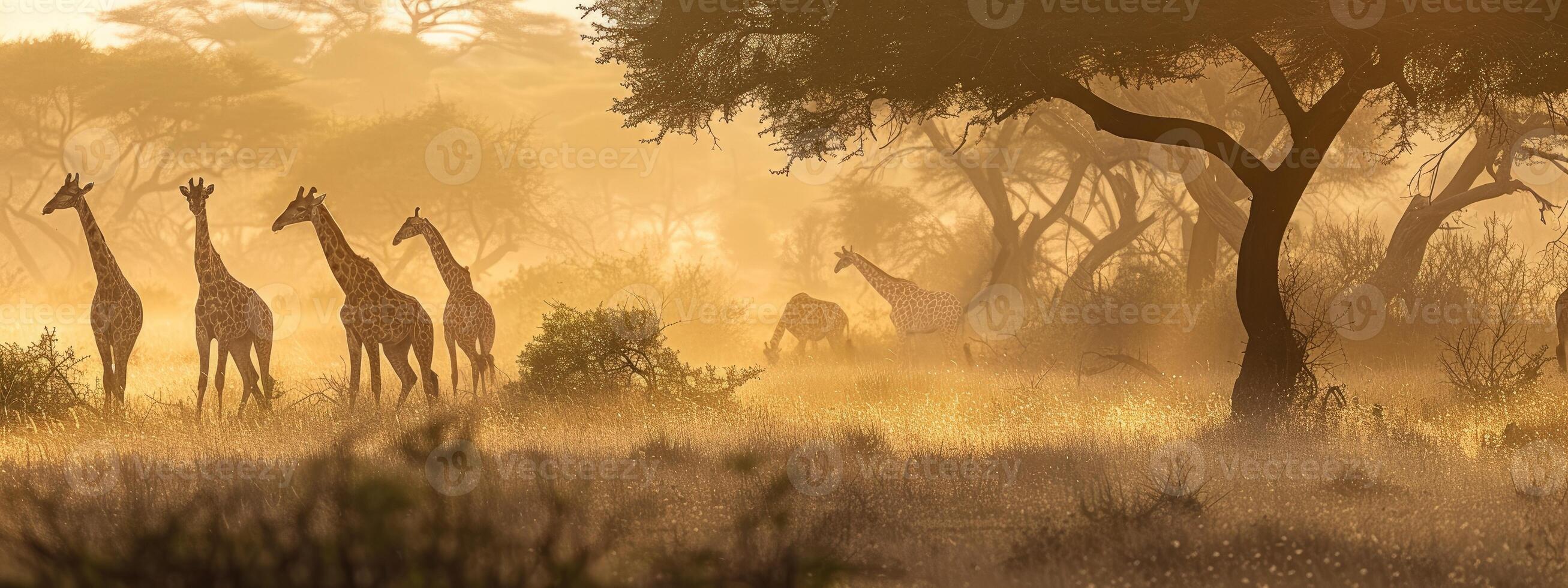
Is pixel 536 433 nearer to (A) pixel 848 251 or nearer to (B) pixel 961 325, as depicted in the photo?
(A) pixel 848 251

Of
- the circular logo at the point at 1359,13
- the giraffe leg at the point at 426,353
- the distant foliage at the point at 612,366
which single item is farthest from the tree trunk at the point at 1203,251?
the giraffe leg at the point at 426,353

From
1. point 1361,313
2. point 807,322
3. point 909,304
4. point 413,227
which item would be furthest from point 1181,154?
point 413,227

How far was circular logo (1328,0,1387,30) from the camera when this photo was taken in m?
9.41

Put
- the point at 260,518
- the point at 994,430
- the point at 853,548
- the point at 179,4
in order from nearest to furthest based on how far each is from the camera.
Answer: the point at 260,518
the point at 853,548
the point at 994,430
the point at 179,4

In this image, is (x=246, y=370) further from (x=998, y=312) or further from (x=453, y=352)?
(x=998, y=312)

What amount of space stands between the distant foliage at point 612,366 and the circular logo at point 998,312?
26.7 feet

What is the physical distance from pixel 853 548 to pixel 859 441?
2.97m

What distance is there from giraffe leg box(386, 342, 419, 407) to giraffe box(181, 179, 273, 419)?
1.06m

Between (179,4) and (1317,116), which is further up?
(179,4)

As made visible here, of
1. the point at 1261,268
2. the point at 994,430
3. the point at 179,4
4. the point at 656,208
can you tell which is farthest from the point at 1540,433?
the point at 179,4

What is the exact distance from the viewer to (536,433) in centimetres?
1030

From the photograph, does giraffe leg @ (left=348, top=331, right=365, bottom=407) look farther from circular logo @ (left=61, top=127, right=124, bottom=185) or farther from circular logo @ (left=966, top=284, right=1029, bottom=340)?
circular logo @ (left=61, top=127, right=124, bottom=185)

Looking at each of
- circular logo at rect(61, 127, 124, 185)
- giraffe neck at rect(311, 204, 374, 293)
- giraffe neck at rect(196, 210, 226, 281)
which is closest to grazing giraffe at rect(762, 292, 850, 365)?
giraffe neck at rect(311, 204, 374, 293)

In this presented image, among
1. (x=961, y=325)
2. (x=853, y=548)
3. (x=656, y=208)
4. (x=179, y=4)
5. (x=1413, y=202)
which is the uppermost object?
(x=179, y=4)
